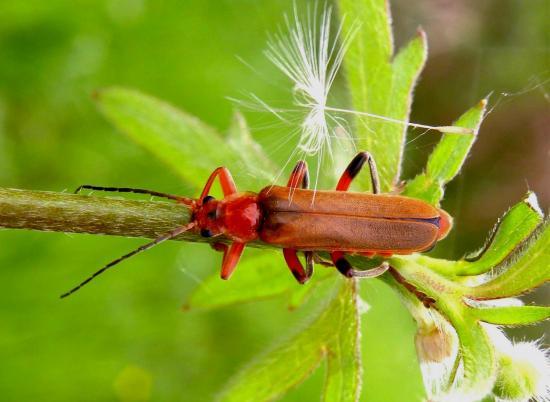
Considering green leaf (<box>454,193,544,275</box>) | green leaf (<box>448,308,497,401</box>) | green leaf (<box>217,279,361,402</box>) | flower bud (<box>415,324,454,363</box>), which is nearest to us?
green leaf (<box>448,308,497,401</box>)

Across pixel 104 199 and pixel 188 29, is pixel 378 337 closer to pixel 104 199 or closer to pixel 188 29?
pixel 188 29

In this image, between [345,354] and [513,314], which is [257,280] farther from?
[513,314]

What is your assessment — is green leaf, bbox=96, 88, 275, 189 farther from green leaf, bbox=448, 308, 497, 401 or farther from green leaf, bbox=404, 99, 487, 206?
green leaf, bbox=448, 308, 497, 401

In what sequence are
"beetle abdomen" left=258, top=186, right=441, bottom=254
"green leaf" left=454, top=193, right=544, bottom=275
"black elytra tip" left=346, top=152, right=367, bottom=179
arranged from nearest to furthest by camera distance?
"green leaf" left=454, top=193, right=544, bottom=275 → "black elytra tip" left=346, top=152, right=367, bottom=179 → "beetle abdomen" left=258, top=186, right=441, bottom=254

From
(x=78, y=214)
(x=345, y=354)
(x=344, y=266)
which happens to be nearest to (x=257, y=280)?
(x=344, y=266)

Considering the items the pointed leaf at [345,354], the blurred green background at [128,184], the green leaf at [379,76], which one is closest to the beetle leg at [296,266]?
the pointed leaf at [345,354]

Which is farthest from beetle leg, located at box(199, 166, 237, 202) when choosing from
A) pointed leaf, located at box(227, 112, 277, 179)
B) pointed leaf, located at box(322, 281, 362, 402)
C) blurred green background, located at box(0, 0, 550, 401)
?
blurred green background, located at box(0, 0, 550, 401)
